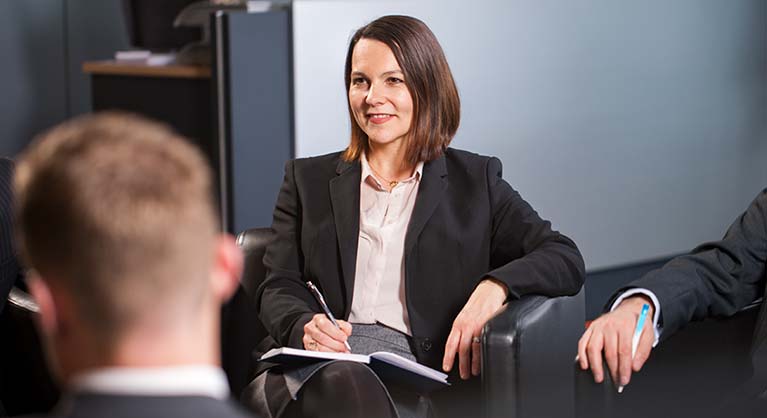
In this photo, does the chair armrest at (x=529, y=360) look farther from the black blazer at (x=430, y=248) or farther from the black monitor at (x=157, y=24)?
the black monitor at (x=157, y=24)

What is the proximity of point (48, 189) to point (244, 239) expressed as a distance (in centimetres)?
170

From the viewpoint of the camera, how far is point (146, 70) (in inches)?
169

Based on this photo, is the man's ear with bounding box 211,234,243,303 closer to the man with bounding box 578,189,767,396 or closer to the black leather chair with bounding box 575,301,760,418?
the man with bounding box 578,189,767,396

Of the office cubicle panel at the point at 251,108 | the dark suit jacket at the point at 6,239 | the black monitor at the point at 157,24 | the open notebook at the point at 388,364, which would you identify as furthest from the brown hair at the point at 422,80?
the black monitor at the point at 157,24

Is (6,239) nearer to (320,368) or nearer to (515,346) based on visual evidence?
(320,368)

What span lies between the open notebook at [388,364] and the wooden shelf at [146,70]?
2027 mm

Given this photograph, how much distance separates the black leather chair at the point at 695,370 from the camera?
2.26 m

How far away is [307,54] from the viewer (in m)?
3.85

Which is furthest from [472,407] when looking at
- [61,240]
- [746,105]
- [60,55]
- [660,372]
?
[60,55]

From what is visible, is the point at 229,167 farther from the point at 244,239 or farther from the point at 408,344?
the point at 408,344

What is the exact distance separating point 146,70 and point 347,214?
2.10 meters

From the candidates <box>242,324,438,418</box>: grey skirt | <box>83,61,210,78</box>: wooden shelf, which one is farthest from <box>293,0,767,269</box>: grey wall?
<box>242,324,438,418</box>: grey skirt

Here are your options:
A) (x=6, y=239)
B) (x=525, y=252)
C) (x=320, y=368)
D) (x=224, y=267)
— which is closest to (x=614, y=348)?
(x=525, y=252)

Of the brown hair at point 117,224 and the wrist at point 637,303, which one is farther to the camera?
the wrist at point 637,303
